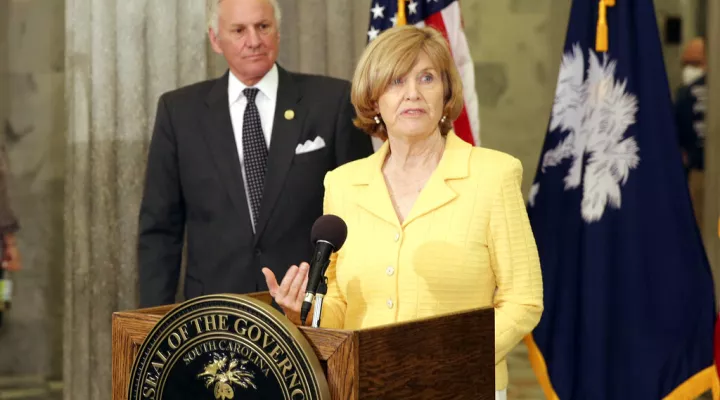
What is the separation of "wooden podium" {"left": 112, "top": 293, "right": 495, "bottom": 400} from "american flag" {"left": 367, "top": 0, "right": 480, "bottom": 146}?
1.99 meters

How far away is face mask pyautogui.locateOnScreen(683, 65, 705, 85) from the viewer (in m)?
6.79

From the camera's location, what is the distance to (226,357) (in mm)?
1574

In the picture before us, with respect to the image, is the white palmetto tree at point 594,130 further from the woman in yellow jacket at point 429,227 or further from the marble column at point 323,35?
the woman in yellow jacket at point 429,227

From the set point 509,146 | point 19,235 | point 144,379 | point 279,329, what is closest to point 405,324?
point 279,329

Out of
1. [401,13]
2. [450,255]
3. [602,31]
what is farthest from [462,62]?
[450,255]

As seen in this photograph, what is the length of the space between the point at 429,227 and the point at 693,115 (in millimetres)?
5103

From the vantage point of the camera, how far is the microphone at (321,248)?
1611 mm

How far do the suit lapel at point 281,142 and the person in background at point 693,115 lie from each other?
4042mm

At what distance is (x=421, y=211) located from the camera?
6.66ft

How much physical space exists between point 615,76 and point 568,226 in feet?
1.73

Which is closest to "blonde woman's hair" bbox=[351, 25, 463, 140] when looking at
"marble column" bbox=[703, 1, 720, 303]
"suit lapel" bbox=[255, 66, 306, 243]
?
"suit lapel" bbox=[255, 66, 306, 243]

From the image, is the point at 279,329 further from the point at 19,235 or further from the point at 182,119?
the point at 19,235

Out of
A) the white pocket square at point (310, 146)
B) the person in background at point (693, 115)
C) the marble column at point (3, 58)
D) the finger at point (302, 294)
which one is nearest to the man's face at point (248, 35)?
the white pocket square at point (310, 146)

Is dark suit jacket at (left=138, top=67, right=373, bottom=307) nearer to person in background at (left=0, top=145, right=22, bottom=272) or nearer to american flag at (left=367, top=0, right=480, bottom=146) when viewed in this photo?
american flag at (left=367, top=0, right=480, bottom=146)
